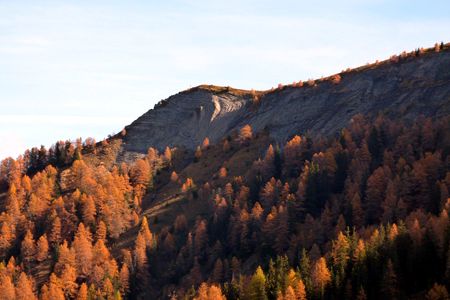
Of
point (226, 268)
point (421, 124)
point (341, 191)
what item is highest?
point (421, 124)

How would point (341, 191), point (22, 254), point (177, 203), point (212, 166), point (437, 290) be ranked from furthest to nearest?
1. point (212, 166)
2. point (177, 203)
3. point (22, 254)
4. point (341, 191)
5. point (437, 290)

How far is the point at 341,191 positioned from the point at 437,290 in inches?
2214

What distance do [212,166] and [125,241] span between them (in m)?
36.6

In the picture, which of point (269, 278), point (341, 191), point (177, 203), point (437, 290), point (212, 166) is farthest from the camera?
point (212, 166)

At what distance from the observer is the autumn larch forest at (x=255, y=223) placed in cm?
11006

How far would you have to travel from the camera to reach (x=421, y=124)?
156250 mm

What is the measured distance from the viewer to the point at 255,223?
15050 cm

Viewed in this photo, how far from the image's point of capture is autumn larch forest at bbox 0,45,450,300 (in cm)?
11006

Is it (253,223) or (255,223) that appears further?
(253,223)

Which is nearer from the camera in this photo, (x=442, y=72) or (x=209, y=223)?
(x=209, y=223)

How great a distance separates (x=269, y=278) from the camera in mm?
117688

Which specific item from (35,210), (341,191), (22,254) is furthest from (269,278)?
(35,210)

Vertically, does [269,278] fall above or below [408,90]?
below

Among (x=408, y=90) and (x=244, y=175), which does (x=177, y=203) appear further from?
(x=408, y=90)
